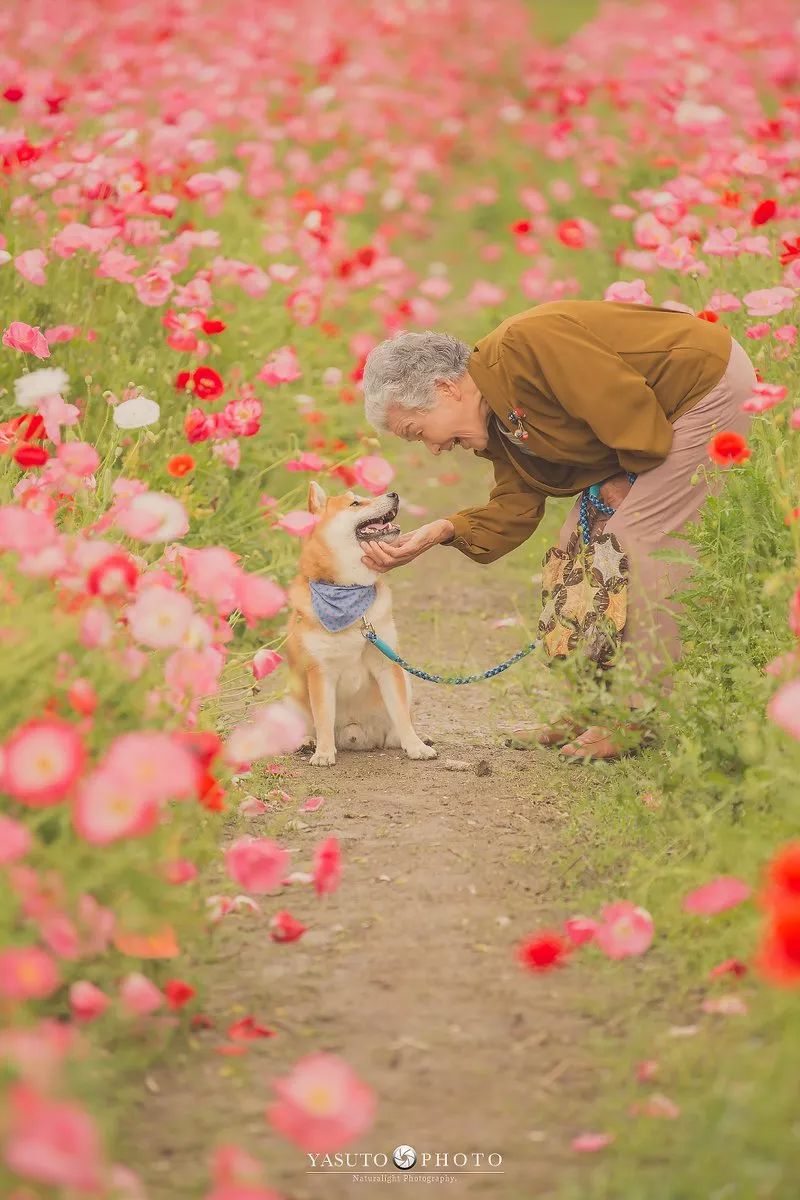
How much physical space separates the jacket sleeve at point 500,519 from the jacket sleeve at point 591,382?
366 mm

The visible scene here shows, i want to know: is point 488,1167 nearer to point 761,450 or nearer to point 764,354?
point 761,450

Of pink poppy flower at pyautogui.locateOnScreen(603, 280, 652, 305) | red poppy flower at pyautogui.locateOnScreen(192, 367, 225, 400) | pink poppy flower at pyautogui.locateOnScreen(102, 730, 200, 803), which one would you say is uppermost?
pink poppy flower at pyautogui.locateOnScreen(102, 730, 200, 803)

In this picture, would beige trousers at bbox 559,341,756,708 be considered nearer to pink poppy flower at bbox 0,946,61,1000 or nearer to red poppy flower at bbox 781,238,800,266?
red poppy flower at bbox 781,238,800,266

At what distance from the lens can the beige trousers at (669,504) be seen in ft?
12.8

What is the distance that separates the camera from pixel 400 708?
4.12 meters

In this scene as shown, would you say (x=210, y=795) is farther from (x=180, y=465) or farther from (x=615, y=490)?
(x=615, y=490)

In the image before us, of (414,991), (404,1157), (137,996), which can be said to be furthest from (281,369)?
(404,1157)

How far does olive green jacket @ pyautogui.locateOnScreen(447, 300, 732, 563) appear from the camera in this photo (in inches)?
150

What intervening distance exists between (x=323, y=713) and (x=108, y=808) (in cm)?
205

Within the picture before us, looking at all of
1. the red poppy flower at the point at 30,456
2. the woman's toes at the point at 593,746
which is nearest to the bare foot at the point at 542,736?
the woman's toes at the point at 593,746

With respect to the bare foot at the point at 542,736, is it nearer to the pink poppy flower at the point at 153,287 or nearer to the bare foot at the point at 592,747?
the bare foot at the point at 592,747

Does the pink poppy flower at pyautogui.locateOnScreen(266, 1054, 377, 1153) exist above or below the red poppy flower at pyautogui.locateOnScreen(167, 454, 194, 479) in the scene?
below

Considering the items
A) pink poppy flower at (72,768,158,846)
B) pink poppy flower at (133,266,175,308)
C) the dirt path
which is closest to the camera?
pink poppy flower at (72,768,158,846)

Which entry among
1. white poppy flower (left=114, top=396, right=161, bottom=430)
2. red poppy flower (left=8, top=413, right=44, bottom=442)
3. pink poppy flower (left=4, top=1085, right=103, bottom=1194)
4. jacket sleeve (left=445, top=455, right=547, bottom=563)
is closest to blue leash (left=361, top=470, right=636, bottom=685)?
jacket sleeve (left=445, top=455, right=547, bottom=563)
